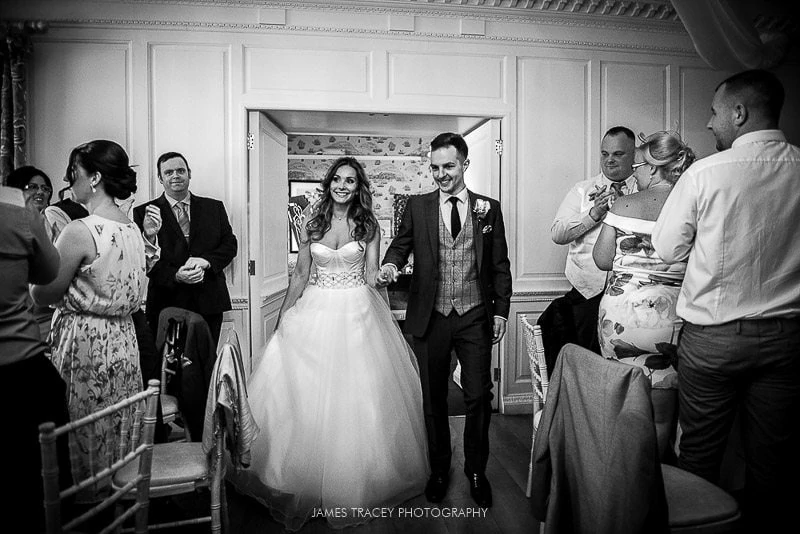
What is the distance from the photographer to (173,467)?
6.49 ft

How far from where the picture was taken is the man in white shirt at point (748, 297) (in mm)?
1746

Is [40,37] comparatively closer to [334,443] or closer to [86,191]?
[86,191]

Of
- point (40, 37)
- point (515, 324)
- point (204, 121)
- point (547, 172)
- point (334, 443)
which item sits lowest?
point (334, 443)

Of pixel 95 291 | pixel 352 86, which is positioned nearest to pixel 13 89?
pixel 352 86

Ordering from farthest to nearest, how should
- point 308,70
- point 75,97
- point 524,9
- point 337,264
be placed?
point 524,9 → point 308,70 → point 75,97 → point 337,264

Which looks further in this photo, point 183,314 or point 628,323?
point 183,314

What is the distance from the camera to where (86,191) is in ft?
6.64

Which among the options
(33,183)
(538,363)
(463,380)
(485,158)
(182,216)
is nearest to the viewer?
(538,363)

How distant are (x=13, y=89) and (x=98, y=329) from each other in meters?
2.45

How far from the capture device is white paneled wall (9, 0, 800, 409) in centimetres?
369

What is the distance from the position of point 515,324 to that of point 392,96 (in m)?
1.98

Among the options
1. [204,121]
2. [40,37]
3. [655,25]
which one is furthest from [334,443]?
[655,25]

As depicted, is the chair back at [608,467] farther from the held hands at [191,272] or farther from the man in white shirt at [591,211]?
the held hands at [191,272]

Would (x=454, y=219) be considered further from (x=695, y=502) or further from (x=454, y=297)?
(x=695, y=502)
